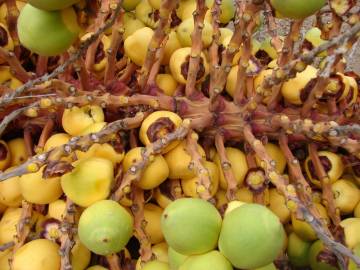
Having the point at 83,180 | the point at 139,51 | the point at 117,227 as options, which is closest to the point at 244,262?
the point at 117,227

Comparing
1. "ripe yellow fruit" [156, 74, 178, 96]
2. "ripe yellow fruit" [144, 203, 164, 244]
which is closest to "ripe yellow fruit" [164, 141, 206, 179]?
"ripe yellow fruit" [144, 203, 164, 244]

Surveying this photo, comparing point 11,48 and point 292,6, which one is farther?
point 11,48

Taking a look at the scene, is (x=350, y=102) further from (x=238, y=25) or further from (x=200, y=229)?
(x=200, y=229)

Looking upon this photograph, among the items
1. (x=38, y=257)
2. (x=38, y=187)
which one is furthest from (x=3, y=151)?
(x=38, y=257)

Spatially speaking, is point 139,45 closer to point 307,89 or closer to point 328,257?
point 307,89

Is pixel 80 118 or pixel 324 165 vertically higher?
pixel 80 118
